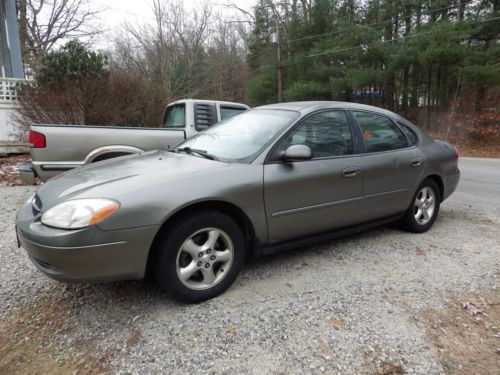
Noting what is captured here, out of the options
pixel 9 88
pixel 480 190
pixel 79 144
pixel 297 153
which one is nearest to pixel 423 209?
pixel 297 153

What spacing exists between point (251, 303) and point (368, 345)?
0.87 metres

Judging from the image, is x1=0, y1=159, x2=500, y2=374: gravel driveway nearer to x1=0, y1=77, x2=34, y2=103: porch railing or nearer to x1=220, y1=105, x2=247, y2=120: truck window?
x1=220, y1=105, x2=247, y2=120: truck window

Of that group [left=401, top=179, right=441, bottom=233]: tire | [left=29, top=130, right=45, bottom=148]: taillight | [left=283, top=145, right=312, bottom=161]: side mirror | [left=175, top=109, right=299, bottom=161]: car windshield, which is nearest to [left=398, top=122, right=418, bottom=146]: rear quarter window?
[left=401, top=179, right=441, bottom=233]: tire

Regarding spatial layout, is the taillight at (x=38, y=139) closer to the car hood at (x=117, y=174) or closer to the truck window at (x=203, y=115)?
the car hood at (x=117, y=174)

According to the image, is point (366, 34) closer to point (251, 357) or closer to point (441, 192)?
point (441, 192)

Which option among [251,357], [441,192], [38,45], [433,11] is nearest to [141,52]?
[38,45]

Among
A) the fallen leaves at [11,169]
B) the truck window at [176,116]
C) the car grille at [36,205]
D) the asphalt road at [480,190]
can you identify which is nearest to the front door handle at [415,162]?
the asphalt road at [480,190]

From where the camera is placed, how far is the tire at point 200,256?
2.48 metres

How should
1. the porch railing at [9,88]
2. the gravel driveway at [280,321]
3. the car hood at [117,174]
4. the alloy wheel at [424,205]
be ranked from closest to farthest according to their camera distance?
the gravel driveway at [280,321], the car hood at [117,174], the alloy wheel at [424,205], the porch railing at [9,88]

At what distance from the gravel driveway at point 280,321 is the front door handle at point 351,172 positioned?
821 mm

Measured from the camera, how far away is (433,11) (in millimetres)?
17078

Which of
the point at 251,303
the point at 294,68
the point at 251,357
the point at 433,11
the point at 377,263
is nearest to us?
the point at 251,357

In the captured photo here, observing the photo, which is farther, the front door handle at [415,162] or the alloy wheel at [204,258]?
the front door handle at [415,162]

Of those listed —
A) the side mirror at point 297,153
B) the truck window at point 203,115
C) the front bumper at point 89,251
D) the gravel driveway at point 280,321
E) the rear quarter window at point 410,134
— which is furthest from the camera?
the truck window at point 203,115
